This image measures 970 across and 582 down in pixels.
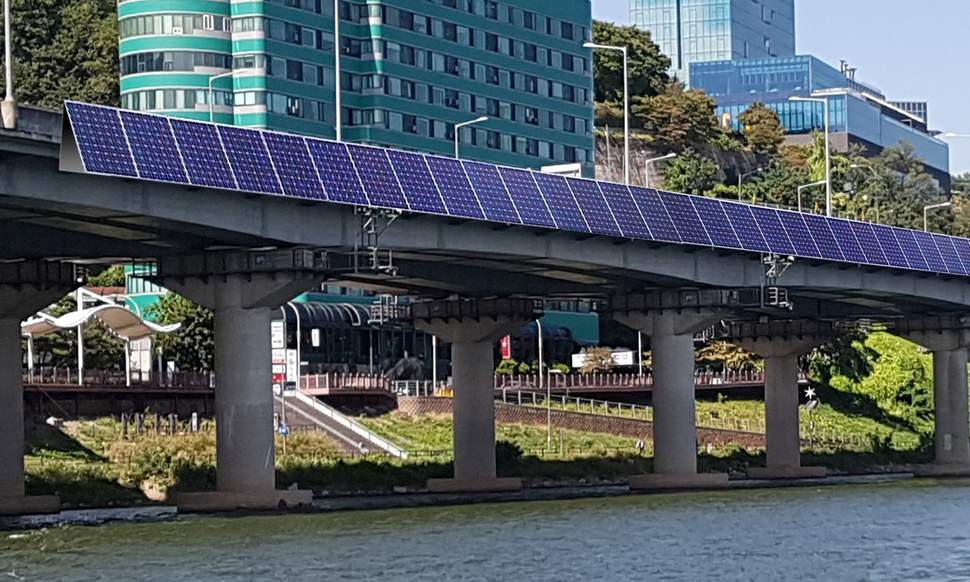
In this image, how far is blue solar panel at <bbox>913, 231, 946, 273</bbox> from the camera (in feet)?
391

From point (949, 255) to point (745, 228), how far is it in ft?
70.1

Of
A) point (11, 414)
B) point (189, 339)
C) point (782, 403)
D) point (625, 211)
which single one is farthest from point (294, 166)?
point (782, 403)

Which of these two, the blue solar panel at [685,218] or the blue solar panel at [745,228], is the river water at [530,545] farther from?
the blue solar panel at [745,228]

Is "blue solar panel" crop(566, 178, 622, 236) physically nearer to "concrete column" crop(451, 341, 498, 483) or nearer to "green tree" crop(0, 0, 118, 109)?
"concrete column" crop(451, 341, 498, 483)

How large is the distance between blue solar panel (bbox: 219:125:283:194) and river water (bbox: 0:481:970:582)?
39.1 feet

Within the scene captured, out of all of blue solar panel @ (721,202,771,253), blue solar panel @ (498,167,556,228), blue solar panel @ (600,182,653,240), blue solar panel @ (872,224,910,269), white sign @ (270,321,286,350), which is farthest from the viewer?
white sign @ (270,321,286,350)

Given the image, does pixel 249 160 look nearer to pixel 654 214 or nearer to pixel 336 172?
pixel 336 172

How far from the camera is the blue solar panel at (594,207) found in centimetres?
9425

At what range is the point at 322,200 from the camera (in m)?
80.6

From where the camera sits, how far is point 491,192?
8950 centimetres

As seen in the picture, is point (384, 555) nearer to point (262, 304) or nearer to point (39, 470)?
point (262, 304)

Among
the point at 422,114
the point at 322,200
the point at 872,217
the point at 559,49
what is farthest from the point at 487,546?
the point at 872,217

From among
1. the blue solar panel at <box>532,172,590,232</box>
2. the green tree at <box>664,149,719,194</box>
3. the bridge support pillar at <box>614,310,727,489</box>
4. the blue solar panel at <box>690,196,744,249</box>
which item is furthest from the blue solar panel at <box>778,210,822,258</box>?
the green tree at <box>664,149,719,194</box>

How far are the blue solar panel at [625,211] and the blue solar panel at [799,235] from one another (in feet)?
42.9
